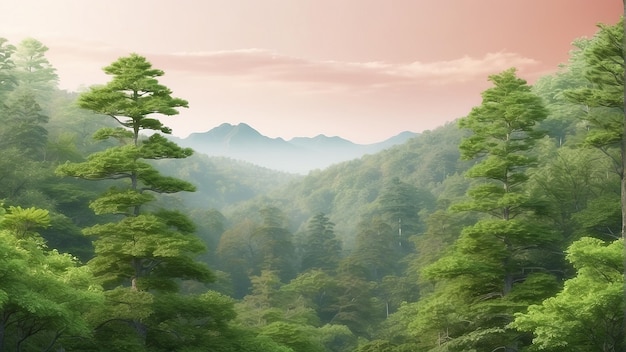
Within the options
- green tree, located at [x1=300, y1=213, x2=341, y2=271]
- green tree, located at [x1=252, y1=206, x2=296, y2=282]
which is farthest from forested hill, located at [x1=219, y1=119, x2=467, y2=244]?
green tree, located at [x1=252, y1=206, x2=296, y2=282]

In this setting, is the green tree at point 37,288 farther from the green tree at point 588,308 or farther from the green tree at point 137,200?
the green tree at point 588,308

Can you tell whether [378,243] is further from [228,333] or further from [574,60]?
[228,333]

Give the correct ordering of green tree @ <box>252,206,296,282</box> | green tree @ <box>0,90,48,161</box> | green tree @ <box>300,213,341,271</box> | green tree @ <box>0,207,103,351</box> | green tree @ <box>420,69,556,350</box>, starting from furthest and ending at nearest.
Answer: green tree @ <box>300,213,341,271</box>, green tree @ <box>252,206,296,282</box>, green tree @ <box>0,90,48,161</box>, green tree @ <box>420,69,556,350</box>, green tree @ <box>0,207,103,351</box>

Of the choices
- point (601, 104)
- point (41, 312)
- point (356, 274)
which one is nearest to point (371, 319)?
point (356, 274)

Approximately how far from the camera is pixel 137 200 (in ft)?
66.1

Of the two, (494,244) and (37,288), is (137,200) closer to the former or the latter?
(37,288)

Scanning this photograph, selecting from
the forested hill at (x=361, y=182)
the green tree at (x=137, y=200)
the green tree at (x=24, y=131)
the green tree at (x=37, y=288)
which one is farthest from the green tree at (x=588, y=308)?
the forested hill at (x=361, y=182)

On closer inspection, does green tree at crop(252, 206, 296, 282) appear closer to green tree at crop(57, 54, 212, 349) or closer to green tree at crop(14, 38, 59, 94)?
green tree at crop(14, 38, 59, 94)

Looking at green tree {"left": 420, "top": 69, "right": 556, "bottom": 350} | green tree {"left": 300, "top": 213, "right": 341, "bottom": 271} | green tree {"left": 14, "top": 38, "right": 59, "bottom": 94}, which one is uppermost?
green tree {"left": 14, "top": 38, "right": 59, "bottom": 94}

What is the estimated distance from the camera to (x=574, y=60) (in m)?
68.2

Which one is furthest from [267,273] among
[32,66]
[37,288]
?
[32,66]

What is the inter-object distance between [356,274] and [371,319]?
7.84m

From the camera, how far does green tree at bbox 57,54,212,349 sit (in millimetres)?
19484

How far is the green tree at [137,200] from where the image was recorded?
63.9 ft
